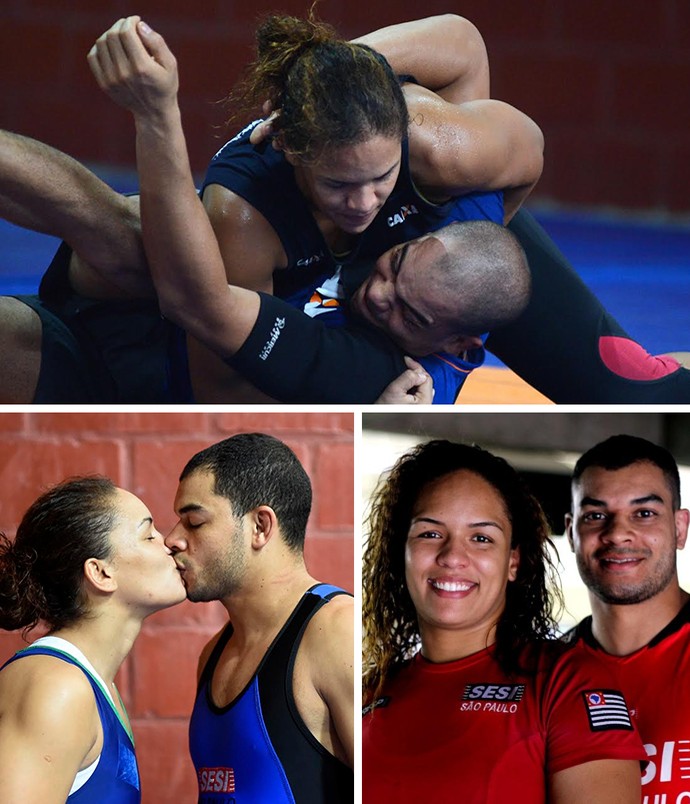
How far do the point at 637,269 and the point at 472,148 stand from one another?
34cm

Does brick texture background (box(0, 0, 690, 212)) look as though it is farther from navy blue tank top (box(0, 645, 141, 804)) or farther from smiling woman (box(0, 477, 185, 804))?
navy blue tank top (box(0, 645, 141, 804))

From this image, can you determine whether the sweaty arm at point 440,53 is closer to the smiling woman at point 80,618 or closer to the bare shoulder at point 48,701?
the smiling woman at point 80,618

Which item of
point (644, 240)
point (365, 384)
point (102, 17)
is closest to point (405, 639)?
point (365, 384)

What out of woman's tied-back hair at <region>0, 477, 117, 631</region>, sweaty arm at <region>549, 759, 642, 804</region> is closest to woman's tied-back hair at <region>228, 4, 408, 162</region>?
woman's tied-back hair at <region>0, 477, 117, 631</region>

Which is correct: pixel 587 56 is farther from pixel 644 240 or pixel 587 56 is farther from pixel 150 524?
pixel 150 524

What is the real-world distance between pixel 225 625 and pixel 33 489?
0.38m

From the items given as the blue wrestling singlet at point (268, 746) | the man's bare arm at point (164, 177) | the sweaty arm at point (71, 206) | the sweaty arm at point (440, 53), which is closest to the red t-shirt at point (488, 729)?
the blue wrestling singlet at point (268, 746)

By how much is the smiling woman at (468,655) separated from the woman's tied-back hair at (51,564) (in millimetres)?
454

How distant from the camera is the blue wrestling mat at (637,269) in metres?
1.80

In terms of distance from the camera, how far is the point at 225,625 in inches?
71.2

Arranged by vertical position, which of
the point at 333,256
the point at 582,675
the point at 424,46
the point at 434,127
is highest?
the point at 424,46

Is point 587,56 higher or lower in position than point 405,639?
higher

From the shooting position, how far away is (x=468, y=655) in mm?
1839

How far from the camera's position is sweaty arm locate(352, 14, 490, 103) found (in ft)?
5.73
